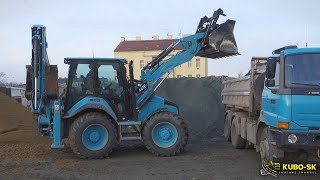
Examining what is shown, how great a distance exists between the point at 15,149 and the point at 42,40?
128 inches

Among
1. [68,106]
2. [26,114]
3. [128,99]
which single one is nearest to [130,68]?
[128,99]

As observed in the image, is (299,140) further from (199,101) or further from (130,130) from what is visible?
(199,101)

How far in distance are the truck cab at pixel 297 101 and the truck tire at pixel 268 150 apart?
187 millimetres

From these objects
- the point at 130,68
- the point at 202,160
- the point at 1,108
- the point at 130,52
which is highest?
the point at 130,52

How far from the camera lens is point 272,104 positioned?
8.80 metres

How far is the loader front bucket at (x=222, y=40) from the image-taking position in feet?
40.9

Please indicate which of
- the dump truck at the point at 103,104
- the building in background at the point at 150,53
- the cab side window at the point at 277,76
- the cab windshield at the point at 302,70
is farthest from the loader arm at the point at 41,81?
the building in background at the point at 150,53

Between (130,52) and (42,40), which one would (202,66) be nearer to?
(130,52)

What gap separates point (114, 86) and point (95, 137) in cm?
150

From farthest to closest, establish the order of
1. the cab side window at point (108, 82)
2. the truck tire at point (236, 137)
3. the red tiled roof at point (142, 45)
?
1. the red tiled roof at point (142, 45)
2. the truck tire at point (236, 137)
3. the cab side window at point (108, 82)

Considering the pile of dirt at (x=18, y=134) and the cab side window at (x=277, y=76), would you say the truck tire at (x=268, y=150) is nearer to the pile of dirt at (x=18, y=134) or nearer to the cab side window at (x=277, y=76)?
the cab side window at (x=277, y=76)

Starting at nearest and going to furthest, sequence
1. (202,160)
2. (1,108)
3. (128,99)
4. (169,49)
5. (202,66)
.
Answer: (202,160) → (128,99) → (169,49) → (1,108) → (202,66)

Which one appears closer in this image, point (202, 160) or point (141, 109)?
point (202, 160)

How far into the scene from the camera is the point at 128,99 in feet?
39.9
